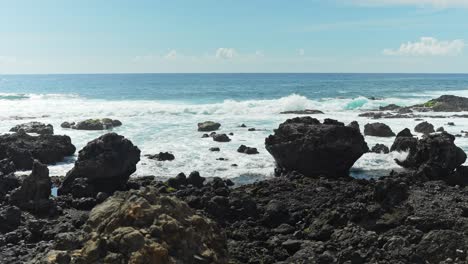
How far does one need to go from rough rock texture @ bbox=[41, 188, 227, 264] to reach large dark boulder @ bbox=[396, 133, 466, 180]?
52.4 feet

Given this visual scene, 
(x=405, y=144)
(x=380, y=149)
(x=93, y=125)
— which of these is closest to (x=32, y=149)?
(x=93, y=125)

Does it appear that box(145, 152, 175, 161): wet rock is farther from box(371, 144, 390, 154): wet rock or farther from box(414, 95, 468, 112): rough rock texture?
box(414, 95, 468, 112): rough rock texture

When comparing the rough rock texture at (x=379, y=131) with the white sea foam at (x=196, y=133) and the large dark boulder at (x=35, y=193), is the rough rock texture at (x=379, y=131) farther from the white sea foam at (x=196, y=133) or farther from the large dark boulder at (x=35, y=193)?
the large dark boulder at (x=35, y=193)

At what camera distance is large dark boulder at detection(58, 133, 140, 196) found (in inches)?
920

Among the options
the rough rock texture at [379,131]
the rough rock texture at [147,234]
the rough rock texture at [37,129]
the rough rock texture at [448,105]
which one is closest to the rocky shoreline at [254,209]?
the rough rock texture at [147,234]

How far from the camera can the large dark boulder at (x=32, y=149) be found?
28.5 meters

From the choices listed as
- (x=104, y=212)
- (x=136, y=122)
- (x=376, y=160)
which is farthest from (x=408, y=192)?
(x=136, y=122)

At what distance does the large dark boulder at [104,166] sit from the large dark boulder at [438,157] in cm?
1369

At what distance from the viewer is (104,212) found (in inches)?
425

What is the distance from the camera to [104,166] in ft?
77.6

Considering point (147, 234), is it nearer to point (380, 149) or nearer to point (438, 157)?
point (438, 157)

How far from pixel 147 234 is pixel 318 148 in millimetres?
17231

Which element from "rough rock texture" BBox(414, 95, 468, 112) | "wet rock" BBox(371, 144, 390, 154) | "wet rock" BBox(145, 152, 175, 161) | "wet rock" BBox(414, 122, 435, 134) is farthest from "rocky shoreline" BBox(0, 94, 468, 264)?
"rough rock texture" BBox(414, 95, 468, 112)

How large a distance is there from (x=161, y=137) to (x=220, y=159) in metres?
11.4
